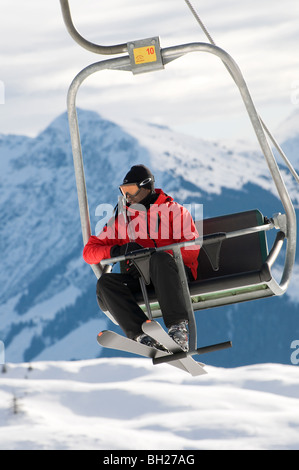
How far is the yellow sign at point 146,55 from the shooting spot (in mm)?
6793

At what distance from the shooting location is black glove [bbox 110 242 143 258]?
20.9 ft

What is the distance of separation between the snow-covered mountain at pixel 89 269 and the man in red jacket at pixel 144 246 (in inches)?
5133

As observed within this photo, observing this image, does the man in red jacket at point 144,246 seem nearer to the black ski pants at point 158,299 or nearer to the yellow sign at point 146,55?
the black ski pants at point 158,299

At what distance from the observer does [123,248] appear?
253 inches

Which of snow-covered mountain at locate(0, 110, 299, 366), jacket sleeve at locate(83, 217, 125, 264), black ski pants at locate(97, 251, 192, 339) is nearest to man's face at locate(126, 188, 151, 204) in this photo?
jacket sleeve at locate(83, 217, 125, 264)

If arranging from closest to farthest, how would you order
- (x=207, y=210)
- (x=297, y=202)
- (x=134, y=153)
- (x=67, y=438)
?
(x=67, y=438), (x=297, y=202), (x=207, y=210), (x=134, y=153)

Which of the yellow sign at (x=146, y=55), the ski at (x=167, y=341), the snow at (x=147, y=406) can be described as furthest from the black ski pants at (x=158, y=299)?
the snow at (x=147, y=406)

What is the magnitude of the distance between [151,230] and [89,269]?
16971cm

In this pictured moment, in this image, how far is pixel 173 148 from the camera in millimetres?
184875

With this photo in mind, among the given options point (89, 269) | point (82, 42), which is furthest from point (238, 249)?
point (89, 269)

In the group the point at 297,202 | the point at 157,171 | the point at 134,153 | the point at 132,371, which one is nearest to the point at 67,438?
the point at 132,371

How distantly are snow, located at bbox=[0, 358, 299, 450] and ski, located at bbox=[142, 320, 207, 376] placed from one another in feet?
271
